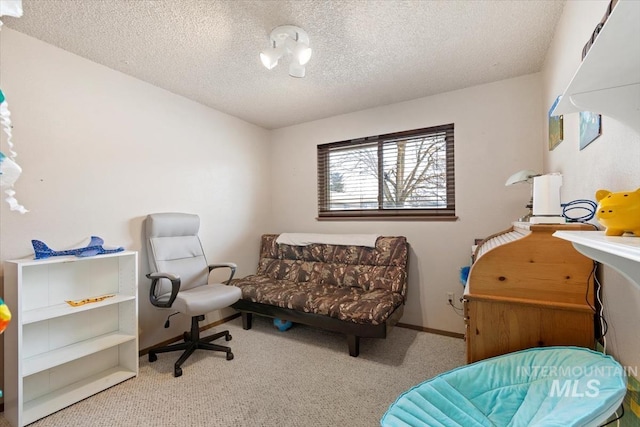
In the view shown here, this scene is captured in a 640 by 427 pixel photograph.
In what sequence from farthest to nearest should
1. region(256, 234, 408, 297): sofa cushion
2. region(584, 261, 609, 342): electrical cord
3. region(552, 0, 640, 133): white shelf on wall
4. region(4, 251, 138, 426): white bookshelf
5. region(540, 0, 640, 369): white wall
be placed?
region(256, 234, 408, 297): sofa cushion, region(4, 251, 138, 426): white bookshelf, region(584, 261, 609, 342): electrical cord, region(540, 0, 640, 369): white wall, region(552, 0, 640, 133): white shelf on wall

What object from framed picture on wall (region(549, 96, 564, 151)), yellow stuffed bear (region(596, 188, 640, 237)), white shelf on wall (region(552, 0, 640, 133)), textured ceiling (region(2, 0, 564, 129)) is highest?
textured ceiling (region(2, 0, 564, 129))

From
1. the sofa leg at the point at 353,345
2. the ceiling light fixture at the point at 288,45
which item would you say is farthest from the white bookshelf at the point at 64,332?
the ceiling light fixture at the point at 288,45

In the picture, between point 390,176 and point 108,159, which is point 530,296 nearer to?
point 390,176

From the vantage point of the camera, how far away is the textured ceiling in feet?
5.50

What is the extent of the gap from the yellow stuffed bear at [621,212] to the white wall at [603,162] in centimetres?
32

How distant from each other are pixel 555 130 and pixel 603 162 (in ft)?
3.04

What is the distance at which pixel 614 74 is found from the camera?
674mm

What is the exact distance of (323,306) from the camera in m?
2.48

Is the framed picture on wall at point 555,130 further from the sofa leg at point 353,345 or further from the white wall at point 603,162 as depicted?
the sofa leg at point 353,345

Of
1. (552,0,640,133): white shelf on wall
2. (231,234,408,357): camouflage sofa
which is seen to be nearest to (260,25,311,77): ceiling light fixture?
(552,0,640,133): white shelf on wall

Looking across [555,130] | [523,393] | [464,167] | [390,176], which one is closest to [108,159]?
[390,176]

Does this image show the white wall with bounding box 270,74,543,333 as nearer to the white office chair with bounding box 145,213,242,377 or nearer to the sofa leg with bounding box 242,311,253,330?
the sofa leg with bounding box 242,311,253,330

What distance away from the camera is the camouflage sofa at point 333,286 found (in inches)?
93.5

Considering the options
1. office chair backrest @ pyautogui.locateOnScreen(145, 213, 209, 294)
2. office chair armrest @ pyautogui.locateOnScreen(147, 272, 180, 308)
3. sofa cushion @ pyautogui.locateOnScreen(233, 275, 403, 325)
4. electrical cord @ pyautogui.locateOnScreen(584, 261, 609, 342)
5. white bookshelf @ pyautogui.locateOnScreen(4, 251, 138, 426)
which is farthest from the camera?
office chair backrest @ pyautogui.locateOnScreen(145, 213, 209, 294)
